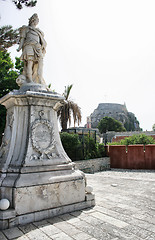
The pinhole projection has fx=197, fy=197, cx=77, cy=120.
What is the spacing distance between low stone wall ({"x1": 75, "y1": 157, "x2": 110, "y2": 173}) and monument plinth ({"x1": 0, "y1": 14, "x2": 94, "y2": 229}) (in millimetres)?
6950

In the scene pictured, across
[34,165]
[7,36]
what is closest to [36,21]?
[34,165]

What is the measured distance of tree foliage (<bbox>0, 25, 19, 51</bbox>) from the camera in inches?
355

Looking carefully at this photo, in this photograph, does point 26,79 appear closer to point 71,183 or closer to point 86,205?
point 71,183

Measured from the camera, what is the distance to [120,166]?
1315cm

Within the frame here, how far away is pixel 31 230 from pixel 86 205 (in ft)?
4.15

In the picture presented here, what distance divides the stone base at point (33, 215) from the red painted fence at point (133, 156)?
9532mm

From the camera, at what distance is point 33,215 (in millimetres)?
3148

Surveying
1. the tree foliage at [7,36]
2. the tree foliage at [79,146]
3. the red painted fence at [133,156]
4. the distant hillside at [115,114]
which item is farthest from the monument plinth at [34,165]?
the distant hillside at [115,114]

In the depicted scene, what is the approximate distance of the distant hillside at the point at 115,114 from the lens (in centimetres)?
7461

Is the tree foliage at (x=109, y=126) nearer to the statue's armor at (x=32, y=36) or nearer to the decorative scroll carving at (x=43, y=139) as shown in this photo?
the statue's armor at (x=32, y=36)

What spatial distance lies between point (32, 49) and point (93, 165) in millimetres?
9059

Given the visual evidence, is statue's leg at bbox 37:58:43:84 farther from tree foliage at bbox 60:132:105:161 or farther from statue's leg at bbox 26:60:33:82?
tree foliage at bbox 60:132:105:161

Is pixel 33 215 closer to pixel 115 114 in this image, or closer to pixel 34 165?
pixel 34 165

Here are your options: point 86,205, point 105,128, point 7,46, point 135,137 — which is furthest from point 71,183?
point 105,128
